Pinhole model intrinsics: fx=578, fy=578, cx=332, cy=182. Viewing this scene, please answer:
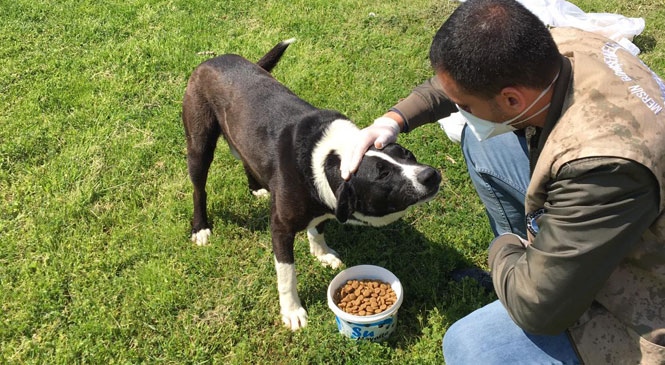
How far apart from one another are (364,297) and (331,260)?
2.00ft

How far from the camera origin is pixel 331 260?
3797 mm

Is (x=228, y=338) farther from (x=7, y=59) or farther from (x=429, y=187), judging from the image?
(x=7, y=59)

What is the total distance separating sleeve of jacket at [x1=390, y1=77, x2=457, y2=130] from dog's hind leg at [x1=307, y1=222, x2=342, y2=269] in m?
0.98

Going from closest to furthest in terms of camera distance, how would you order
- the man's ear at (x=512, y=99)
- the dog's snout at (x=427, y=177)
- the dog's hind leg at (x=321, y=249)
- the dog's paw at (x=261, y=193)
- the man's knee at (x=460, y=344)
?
the man's ear at (x=512, y=99), the man's knee at (x=460, y=344), the dog's snout at (x=427, y=177), the dog's hind leg at (x=321, y=249), the dog's paw at (x=261, y=193)

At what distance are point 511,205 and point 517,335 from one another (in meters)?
0.92

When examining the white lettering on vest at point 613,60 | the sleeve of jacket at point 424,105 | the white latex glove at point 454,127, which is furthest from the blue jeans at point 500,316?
the white latex glove at point 454,127

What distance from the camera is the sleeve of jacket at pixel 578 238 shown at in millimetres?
1813

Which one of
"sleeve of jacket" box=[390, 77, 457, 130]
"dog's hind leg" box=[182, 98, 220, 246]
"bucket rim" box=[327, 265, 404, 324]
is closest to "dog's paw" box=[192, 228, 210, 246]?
"dog's hind leg" box=[182, 98, 220, 246]

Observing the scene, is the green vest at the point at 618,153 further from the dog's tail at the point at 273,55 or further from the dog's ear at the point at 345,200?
the dog's tail at the point at 273,55

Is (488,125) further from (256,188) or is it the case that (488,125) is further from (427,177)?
(256,188)

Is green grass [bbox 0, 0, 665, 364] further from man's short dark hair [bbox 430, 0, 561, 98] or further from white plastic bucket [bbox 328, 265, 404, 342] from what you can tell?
man's short dark hair [bbox 430, 0, 561, 98]

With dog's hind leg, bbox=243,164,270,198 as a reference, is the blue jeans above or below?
above

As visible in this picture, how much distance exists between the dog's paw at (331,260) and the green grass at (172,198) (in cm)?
7

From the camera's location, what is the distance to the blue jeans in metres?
2.40
